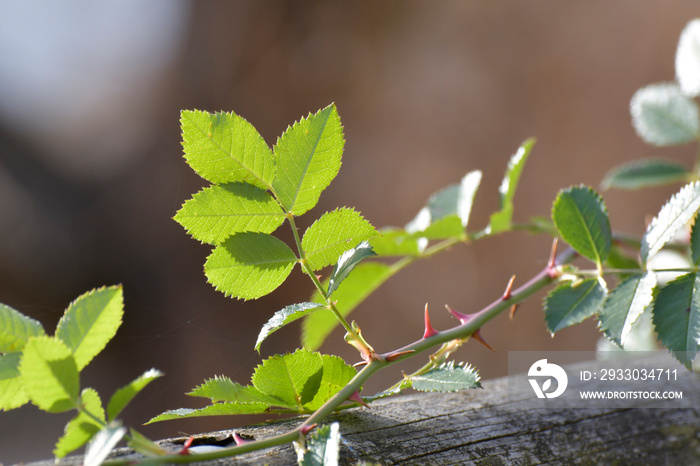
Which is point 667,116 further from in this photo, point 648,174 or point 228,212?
point 228,212

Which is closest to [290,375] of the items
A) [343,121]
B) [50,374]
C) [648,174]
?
[50,374]

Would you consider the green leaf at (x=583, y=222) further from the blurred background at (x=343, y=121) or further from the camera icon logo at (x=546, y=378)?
the blurred background at (x=343, y=121)

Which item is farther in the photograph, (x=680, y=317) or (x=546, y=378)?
(x=546, y=378)

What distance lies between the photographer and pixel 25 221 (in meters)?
2.08

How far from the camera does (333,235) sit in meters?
0.39

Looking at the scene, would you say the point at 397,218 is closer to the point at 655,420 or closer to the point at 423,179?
the point at 423,179

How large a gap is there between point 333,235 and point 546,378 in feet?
1.05

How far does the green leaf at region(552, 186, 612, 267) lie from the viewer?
0.49m

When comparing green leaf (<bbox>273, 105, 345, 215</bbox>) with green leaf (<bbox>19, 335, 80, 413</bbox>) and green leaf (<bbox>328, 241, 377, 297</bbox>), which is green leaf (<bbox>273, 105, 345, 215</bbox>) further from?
green leaf (<bbox>19, 335, 80, 413</bbox>)

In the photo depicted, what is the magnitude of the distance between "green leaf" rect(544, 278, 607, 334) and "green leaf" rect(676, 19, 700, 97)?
1.44 feet

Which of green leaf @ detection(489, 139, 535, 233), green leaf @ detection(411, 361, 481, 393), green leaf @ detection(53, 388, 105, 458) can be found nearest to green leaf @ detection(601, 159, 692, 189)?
green leaf @ detection(489, 139, 535, 233)

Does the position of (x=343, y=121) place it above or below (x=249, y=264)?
above

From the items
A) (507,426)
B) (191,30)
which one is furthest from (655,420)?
(191,30)

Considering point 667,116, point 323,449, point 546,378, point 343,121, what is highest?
point 343,121
